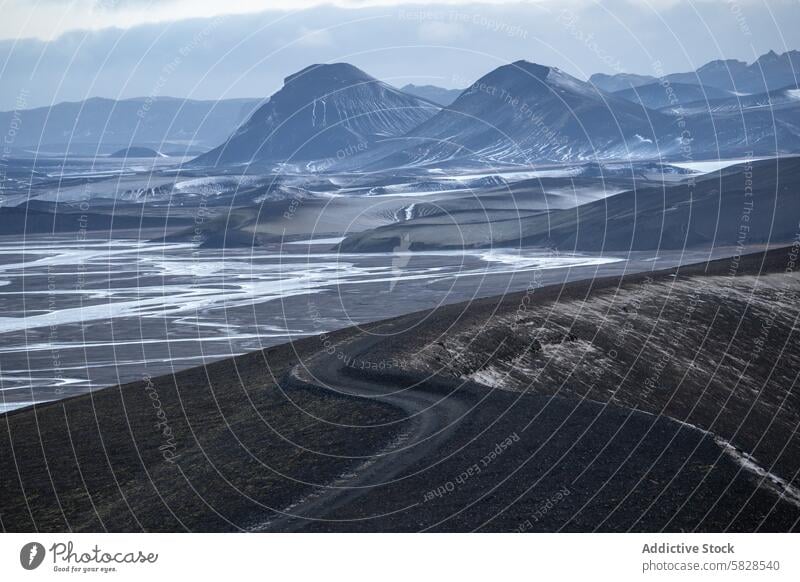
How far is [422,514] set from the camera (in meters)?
28.6

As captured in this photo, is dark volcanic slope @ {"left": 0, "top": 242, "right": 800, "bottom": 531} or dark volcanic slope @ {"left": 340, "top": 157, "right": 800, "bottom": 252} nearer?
dark volcanic slope @ {"left": 0, "top": 242, "right": 800, "bottom": 531}

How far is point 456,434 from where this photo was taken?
118 ft

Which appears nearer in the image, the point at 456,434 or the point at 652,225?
the point at 456,434

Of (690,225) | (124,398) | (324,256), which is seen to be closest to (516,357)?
(124,398)

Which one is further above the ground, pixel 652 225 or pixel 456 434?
pixel 456 434

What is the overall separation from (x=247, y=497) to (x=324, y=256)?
11410 centimetres

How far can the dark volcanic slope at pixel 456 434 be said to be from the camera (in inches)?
1173

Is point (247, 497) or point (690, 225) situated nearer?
point (247, 497)

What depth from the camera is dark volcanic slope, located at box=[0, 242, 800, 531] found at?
29797mm

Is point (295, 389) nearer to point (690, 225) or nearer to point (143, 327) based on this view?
point (143, 327)

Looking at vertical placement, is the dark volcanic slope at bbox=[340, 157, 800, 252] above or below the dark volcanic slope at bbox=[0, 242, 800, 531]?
below

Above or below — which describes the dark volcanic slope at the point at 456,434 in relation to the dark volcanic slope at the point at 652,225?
above

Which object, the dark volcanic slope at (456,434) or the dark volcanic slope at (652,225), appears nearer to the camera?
the dark volcanic slope at (456,434)
